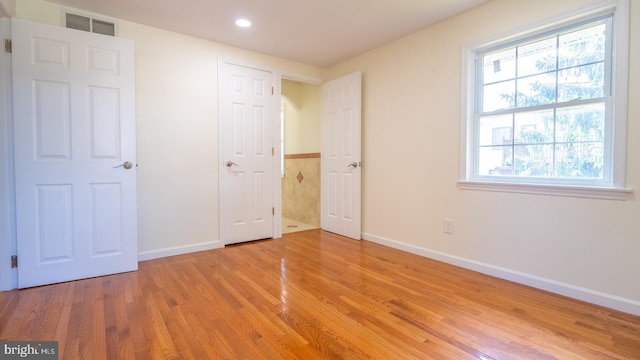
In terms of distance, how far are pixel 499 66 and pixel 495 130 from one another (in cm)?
56

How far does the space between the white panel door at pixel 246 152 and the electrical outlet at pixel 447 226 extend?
2108mm

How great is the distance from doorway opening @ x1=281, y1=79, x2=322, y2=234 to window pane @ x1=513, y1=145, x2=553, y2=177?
2.75 metres

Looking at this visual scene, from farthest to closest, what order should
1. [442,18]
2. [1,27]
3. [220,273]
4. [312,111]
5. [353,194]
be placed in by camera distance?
1. [312,111]
2. [353,194]
3. [442,18]
4. [220,273]
5. [1,27]

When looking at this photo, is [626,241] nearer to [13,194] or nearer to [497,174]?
[497,174]

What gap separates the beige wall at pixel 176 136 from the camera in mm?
3004

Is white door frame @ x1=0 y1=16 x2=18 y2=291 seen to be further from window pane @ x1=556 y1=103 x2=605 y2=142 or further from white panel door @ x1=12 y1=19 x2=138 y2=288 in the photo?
window pane @ x1=556 y1=103 x2=605 y2=142

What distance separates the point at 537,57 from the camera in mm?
2408

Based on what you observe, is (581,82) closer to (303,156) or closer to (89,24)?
(303,156)

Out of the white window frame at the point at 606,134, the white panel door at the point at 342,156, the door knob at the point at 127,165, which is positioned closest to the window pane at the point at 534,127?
the white window frame at the point at 606,134

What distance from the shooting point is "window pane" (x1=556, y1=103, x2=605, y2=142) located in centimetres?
211

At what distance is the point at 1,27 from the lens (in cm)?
225

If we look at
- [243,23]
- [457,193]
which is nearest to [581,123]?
[457,193]

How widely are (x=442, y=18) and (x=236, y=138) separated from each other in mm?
2539

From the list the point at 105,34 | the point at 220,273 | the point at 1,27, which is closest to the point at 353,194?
the point at 220,273
